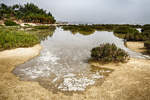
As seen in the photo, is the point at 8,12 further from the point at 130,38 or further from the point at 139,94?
the point at 139,94

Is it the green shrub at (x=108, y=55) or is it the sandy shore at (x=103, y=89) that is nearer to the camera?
the sandy shore at (x=103, y=89)

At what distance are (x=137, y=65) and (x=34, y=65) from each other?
6638 mm

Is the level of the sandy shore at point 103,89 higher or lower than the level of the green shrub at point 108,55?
lower

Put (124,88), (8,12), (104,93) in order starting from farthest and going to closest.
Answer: (8,12) → (124,88) → (104,93)

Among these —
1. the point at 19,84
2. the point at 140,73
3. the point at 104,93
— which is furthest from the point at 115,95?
the point at 19,84

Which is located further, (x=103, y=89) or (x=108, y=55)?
(x=108, y=55)

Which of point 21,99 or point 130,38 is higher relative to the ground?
point 130,38

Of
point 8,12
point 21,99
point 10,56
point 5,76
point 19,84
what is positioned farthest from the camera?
point 8,12

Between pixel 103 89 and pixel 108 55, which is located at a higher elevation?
pixel 108 55

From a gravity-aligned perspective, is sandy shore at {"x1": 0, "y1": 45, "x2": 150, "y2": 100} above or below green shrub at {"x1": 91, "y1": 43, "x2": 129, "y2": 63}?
below

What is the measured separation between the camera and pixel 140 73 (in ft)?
19.4

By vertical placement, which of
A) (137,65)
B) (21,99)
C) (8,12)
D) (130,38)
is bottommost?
(21,99)

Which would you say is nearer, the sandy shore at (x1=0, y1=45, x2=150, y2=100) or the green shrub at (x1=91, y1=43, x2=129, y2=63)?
the sandy shore at (x1=0, y1=45, x2=150, y2=100)

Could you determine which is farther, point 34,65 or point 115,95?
point 34,65
